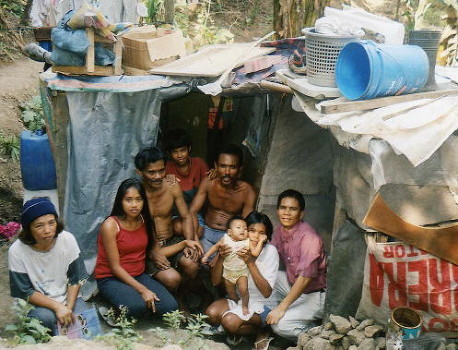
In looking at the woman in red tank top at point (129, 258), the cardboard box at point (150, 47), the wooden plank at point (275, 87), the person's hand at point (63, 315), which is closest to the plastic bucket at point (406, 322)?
the wooden plank at point (275, 87)

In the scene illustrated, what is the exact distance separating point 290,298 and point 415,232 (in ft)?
4.41

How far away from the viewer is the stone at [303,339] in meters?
4.30

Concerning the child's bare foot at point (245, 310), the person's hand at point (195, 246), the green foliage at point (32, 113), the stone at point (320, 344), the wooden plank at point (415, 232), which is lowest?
the child's bare foot at point (245, 310)

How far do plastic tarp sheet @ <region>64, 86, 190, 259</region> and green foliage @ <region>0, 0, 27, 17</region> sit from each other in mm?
7844

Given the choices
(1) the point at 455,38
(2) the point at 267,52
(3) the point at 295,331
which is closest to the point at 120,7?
(2) the point at 267,52

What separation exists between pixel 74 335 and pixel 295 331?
68.6 inches

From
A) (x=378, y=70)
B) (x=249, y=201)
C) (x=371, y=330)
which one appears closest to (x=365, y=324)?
(x=371, y=330)

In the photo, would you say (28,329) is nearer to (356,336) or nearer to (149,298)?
(149,298)

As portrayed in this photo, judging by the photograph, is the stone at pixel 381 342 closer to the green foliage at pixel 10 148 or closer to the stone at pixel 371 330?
the stone at pixel 371 330

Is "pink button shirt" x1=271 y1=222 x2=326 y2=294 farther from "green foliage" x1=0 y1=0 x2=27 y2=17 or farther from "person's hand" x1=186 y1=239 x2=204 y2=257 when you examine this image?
"green foliage" x1=0 y1=0 x2=27 y2=17

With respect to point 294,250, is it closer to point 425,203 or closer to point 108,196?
point 425,203

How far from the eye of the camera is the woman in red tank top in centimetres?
466

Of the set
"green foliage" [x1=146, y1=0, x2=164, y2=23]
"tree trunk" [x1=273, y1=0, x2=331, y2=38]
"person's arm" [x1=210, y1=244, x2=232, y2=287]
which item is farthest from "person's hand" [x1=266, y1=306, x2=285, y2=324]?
"green foliage" [x1=146, y1=0, x2=164, y2=23]

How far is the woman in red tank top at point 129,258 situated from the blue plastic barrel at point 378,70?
6.34 ft
